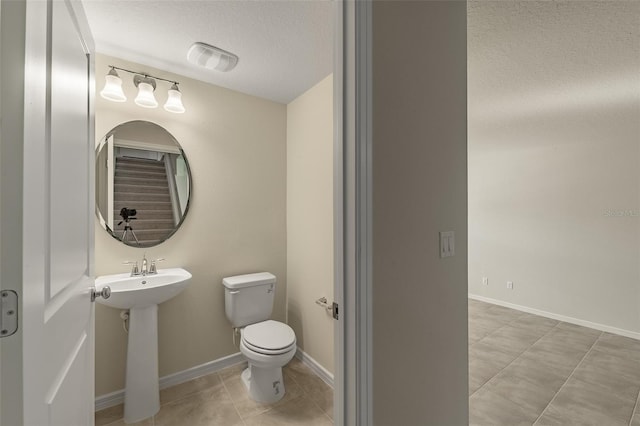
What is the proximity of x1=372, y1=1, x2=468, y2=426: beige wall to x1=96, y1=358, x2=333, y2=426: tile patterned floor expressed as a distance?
972 mm

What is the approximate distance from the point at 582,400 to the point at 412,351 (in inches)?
74.7

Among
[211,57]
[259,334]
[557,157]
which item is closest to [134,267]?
[259,334]

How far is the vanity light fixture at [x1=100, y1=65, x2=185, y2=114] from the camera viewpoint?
1.70 meters

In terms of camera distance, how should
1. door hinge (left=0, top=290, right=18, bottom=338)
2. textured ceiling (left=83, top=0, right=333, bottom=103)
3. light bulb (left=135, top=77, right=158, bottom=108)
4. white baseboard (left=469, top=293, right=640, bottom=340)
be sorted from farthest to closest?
white baseboard (left=469, top=293, right=640, bottom=340), light bulb (left=135, top=77, right=158, bottom=108), textured ceiling (left=83, top=0, right=333, bottom=103), door hinge (left=0, top=290, right=18, bottom=338)

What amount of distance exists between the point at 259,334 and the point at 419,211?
1.45 m

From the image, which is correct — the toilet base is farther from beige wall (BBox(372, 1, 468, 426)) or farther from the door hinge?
the door hinge

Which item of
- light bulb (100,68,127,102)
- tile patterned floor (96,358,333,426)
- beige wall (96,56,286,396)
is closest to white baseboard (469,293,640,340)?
tile patterned floor (96,358,333,426)

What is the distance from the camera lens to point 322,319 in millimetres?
2170

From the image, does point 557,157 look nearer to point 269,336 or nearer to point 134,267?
point 269,336

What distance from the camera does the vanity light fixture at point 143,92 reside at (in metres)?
1.70

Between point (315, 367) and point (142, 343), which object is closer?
point (142, 343)

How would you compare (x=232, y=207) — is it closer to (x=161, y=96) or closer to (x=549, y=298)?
(x=161, y=96)

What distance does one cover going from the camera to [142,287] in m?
1.69

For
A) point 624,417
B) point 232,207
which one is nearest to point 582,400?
point 624,417
